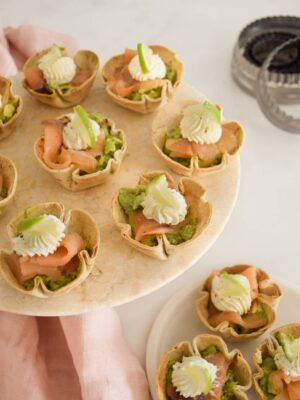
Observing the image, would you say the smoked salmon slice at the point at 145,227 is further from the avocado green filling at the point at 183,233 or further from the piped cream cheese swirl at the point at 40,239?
the piped cream cheese swirl at the point at 40,239

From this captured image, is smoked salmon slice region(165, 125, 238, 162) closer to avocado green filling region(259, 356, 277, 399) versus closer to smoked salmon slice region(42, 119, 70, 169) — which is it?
smoked salmon slice region(42, 119, 70, 169)

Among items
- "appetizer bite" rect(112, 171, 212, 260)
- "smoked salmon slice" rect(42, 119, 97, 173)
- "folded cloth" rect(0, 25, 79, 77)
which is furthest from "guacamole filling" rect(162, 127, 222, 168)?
"folded cloth" rect(0, 25, 79, 77)

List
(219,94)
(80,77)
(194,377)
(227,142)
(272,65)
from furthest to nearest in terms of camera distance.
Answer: (219,94) → (272,65) → (80,77) → (227,142) → (194,377)

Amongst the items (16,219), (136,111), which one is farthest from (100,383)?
(136,111)

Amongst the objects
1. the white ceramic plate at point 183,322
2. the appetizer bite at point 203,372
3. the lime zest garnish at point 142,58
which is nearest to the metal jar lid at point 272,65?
the lime zest garnish at point 142,58

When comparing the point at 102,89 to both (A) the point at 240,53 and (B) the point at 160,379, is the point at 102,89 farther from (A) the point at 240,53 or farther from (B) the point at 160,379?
(B) the point at 160,379

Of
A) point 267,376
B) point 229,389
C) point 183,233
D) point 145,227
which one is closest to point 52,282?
point 145,227

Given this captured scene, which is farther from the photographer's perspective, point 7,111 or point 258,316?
A: point 7,111

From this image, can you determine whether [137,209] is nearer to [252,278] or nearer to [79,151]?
[79,151]
